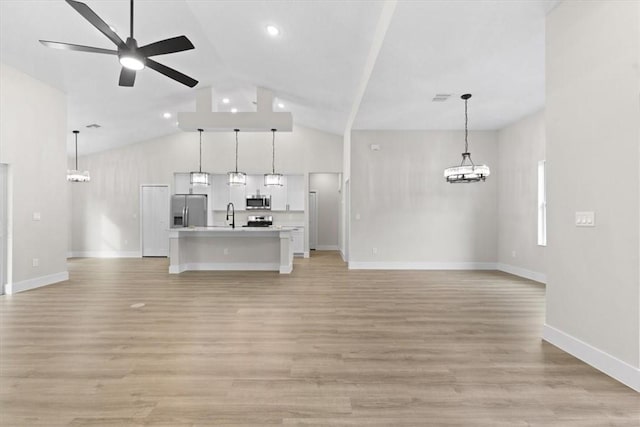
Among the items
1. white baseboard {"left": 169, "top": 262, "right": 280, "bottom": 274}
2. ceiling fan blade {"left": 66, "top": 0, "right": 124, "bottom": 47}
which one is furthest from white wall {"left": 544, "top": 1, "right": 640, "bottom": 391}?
white baseboard {"left": 169, "top": 262, "right": 280, "bottom": 274}

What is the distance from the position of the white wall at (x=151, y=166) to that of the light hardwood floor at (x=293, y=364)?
210 inches

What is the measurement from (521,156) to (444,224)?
6.48 ft

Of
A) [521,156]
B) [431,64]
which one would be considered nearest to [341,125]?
[521,156]

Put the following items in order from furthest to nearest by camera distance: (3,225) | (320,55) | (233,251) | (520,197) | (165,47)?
(233,251) < (520,197) < (3,225) < (320,55) < (165,47)

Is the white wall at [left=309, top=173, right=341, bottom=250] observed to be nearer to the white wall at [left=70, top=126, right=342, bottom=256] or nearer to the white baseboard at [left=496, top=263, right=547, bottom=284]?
the white wall at [left=70, top=126, right=342, bottom=256]

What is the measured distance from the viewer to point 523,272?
6723 mm

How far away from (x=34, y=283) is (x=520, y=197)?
862cm

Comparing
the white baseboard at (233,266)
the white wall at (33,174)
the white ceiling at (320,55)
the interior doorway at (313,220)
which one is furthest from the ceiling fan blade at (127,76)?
the interior doorway at (313,220)

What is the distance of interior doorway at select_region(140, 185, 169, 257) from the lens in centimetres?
1009

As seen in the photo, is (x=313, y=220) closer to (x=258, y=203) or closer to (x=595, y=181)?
(x=258, y=203)

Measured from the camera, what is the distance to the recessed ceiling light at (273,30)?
450 cm

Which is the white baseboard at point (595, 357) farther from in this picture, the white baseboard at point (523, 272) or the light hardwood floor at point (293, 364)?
the white baseboard at point (523, 272)

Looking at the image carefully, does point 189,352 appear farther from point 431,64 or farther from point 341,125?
point 341,125

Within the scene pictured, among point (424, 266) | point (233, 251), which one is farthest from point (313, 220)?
point (424, 266)
